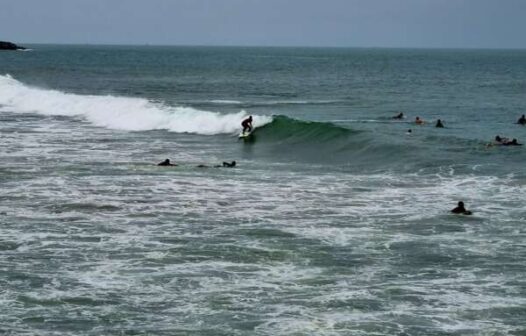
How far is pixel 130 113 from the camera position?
178ft

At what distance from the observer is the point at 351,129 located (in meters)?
44.5

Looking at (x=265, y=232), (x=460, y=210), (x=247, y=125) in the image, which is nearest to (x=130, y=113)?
(x=247, y=125)

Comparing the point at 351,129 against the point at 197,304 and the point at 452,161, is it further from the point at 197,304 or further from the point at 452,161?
the point at 197,304

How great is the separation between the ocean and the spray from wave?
2.51m

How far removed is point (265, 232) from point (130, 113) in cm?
3390

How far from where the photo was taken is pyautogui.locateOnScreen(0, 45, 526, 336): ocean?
51.1 feet

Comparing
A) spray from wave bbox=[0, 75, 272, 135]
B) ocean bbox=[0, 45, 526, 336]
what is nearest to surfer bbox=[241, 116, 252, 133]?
ocean bbox=[0, 45, 526, 336]

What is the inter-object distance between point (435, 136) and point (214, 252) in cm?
2471

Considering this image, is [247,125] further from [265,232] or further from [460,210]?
[265,232]

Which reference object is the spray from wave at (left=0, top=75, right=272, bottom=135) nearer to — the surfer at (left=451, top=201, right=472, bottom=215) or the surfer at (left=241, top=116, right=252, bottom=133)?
the surfer at (left=241, top=116, right=252, bottom=133)

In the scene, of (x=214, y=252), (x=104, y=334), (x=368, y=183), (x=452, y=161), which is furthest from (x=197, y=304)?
(x=452, y=161)

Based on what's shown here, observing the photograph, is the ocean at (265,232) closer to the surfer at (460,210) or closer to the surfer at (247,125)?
the surfer at (460,210)

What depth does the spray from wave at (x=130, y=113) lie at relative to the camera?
4956 cm

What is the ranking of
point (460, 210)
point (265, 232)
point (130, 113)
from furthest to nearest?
point (130, 113) < point (460, 210) < point (265, 232)
